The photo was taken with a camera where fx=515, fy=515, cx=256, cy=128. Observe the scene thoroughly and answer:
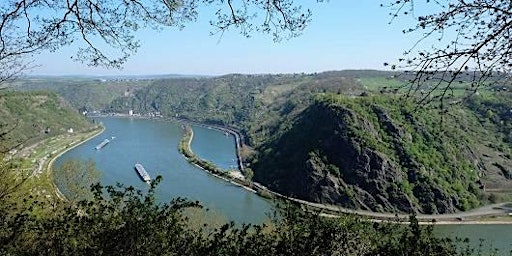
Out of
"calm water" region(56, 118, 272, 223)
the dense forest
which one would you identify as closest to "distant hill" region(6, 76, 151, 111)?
the dense forest

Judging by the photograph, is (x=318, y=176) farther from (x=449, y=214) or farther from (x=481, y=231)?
(x=481, y=231)

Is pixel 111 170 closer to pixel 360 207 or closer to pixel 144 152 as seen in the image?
pixel 144 152

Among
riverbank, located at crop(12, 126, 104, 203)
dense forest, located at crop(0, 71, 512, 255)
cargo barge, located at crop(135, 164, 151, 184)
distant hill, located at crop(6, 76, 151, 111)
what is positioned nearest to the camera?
dense forest, located at crop(0, 71, 512, 255)

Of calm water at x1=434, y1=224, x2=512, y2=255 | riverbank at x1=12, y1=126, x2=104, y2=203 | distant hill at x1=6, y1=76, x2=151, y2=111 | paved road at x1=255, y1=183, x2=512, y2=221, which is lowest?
distant hill at x1=6, y1=76, x2=151, y2=111

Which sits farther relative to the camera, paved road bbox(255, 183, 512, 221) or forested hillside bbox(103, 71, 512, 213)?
forested hillside bbox(103, 71, 512, 213)

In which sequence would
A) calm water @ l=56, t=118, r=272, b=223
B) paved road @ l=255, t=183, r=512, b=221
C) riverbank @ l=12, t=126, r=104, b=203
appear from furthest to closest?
riverbank @ l=12, t=126, r=104, b=203 < paved road @ l=255, t=183, r=512, b=221 < calm water @ l=56, t=118, r=272, b=223

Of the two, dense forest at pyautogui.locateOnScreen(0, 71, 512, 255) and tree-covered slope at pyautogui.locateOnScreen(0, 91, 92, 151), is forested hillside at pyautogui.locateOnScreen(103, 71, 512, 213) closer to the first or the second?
dense forest at pyautogui.locateOnScreen(0, 71, 512, 255)

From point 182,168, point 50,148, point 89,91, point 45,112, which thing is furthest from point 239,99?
point 182,168

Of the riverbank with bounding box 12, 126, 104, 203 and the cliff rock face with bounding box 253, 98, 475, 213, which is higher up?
the cliff rock face with bounding box 253, 98, 475, 213
